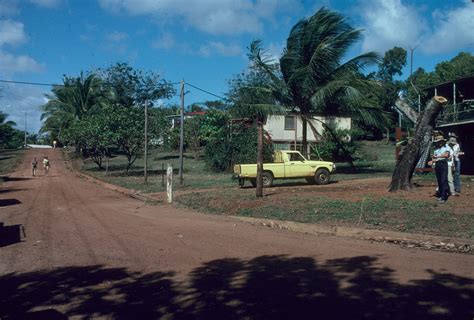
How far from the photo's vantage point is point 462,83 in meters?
28.0

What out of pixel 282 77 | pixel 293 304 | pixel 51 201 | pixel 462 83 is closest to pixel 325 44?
pixel 282 77

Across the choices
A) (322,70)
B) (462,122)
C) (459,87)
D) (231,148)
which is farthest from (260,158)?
(459,87)

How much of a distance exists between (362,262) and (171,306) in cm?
303

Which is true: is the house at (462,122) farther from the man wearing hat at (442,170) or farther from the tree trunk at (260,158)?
the tree trunk at (260,158)

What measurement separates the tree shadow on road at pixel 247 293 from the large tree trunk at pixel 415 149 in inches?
282

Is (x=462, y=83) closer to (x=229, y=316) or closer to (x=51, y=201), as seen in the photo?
(x=51, y=201)

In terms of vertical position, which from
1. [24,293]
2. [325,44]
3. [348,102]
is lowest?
[24,293]

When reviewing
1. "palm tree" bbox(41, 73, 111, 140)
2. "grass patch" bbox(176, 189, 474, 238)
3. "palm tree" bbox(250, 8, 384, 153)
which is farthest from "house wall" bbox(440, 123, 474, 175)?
"palm tree" bbox(41, 73, 111, 140)

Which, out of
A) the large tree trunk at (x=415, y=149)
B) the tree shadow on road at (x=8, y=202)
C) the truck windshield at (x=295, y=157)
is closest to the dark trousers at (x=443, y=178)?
the large tree trunk at (x=415, y=149)

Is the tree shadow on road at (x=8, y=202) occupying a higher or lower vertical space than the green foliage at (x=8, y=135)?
lower

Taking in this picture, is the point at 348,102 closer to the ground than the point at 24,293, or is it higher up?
higher up

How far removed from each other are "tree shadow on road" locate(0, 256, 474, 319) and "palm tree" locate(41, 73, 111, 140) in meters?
45.7

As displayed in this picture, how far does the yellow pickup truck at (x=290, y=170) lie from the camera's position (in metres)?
19.8

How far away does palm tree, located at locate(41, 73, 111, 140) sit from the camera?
2050 inches
